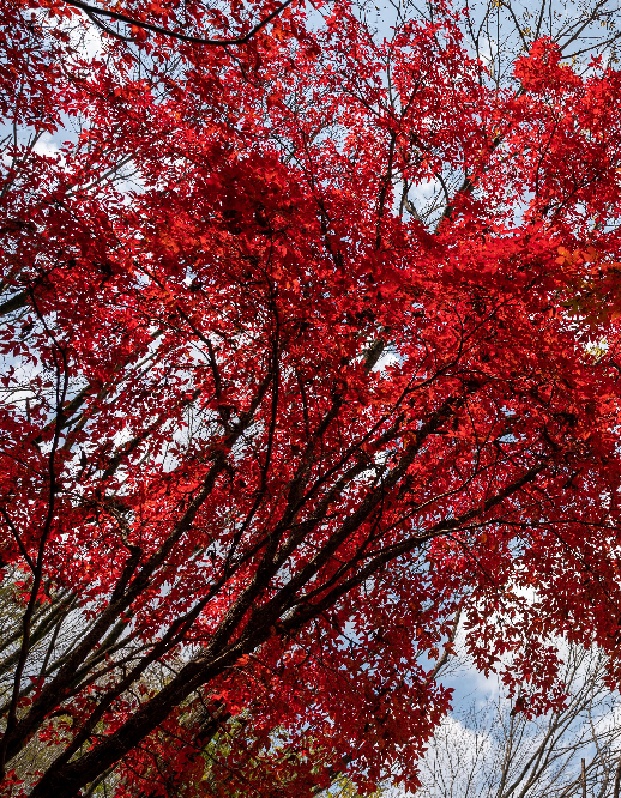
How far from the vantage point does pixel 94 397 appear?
10078 millimetres

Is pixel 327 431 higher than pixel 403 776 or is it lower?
higher

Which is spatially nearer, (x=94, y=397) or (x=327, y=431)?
(x=327, y=431)

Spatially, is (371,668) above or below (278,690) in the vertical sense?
above

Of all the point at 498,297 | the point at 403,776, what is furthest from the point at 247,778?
the point at 498,297

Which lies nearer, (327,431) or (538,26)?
(327,431)

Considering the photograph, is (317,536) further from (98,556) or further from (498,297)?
(498,297)

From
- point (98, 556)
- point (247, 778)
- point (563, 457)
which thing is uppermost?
point (563, 457)

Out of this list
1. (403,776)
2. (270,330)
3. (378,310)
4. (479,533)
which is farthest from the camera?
(479,533)

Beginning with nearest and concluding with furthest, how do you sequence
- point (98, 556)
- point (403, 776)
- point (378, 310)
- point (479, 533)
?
1. point (378, 310)
2. point (403, 776)
3. point (479, 533)
4. point (98, 556)

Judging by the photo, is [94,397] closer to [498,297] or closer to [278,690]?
[278,690]

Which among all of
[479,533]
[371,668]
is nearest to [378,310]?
[479,533]

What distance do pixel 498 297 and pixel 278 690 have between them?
247 inches

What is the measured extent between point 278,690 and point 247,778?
1267 millimetres

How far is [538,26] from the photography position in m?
10.5
